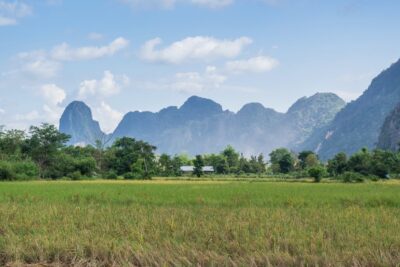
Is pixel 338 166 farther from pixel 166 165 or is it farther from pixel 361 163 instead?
pixel 166 165

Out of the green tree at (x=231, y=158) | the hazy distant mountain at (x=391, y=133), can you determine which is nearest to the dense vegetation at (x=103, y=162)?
the green tree at (x=231, y=158)

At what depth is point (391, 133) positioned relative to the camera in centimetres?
11712

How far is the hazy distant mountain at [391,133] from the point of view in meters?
114

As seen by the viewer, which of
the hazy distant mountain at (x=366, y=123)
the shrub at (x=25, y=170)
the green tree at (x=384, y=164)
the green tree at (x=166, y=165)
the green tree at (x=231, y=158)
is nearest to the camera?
the shrub at (x=25, y=170)

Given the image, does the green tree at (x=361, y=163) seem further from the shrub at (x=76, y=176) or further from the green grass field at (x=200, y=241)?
the green grass field at (x=200, y=241)

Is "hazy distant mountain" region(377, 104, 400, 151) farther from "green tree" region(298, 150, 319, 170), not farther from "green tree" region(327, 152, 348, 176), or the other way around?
"green tree" region(327, 152, 348, 176)

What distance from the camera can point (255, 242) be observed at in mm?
5676

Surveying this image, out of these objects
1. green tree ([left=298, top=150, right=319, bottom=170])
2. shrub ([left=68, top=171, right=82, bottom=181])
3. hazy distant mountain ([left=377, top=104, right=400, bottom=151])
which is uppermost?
hazy distant mountain ([left=377, top=104, right=400, bottom=151])

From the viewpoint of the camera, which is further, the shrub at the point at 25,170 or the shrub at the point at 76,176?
the shrub at the point at 76,176

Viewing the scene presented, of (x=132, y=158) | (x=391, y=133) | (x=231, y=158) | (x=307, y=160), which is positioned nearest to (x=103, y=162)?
(x=132, y=158)

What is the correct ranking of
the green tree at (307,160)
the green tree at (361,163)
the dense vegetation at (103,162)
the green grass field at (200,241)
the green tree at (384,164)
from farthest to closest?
the green tree at (307,160), the green tree at (361,163), the green tree at (384,164), the dense vegetation at (103,162), the green grass field at (200,241)

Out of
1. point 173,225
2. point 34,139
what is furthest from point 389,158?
point 173,225

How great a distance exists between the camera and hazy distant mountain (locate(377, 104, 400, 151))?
375 feet

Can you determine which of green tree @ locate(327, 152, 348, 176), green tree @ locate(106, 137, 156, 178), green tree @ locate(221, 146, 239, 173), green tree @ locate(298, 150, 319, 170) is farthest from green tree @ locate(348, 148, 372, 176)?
green tree @ locate(221, 146, 239, 173)
